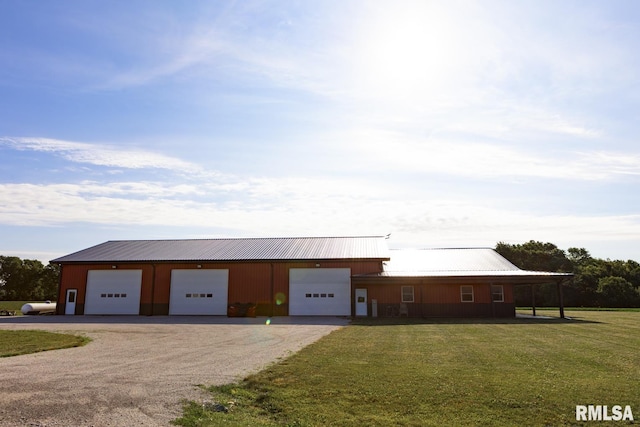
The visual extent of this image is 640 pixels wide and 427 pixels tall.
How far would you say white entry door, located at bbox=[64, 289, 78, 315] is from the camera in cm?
3534

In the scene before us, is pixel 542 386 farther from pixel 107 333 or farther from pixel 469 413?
pixel 107 333

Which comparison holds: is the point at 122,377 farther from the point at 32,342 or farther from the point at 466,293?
the point at 466,293

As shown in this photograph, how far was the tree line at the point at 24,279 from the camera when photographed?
7444 centimetres

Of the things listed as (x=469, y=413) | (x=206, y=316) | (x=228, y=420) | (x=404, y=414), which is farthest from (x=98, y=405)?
(x=206, y=316)

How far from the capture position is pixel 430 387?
26.8 ft

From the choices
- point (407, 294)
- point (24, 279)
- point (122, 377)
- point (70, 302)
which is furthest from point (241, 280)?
point (24, 279)

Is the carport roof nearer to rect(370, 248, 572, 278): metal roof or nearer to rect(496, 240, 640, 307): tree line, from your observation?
rect(370, 248, 572, 278): metal roof

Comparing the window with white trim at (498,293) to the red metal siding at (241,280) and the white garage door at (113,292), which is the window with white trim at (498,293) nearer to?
the red metal siding at (241,280)

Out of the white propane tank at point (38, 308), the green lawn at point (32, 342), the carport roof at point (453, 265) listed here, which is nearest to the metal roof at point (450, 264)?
the carport roof at point (453, 265)

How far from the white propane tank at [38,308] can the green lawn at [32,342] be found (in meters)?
18.1

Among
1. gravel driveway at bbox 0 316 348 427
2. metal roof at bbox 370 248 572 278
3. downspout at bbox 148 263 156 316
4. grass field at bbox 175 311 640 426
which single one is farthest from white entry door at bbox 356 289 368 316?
grass field at bbox 175 311 640 426

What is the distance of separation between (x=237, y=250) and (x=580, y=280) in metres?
47.6

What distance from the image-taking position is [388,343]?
1490cm

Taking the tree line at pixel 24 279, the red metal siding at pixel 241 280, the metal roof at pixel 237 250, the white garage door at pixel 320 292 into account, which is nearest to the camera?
the white garage door at pixel 320 292
